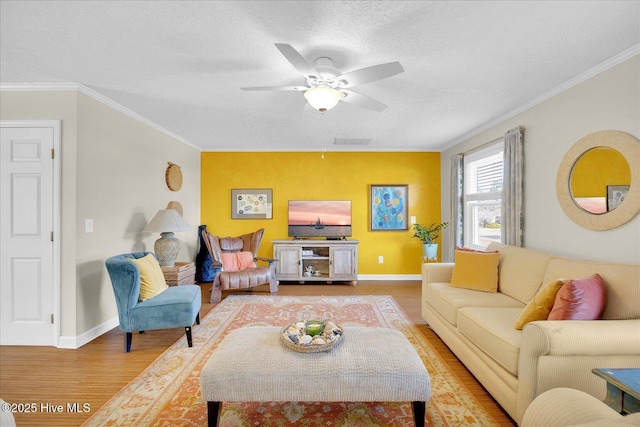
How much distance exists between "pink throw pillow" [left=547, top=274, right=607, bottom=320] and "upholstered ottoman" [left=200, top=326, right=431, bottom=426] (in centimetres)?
96

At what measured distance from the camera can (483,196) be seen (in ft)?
13.6

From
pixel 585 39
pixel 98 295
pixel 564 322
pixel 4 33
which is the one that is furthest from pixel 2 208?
pixel 585 39

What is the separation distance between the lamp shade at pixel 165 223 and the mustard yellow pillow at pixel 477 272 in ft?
11.1

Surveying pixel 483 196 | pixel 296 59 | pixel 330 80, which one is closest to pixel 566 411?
pixel 296 59

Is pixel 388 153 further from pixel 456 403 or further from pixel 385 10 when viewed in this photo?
pixel 456 403

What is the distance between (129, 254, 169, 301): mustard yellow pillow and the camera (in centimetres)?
276

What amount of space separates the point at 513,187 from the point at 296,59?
290cm

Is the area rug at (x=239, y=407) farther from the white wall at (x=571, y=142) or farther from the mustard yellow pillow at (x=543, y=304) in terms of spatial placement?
the white wall at (x=571, y=142)

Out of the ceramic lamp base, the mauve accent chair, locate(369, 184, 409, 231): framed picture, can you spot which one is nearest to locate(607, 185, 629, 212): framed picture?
locate(369, 184, 409, 231): framed picture

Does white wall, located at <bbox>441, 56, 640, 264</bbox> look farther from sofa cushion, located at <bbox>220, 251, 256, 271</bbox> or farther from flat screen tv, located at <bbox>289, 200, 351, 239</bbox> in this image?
sofa cushion, located at <bbox>220, 251, 256, 271</bbox>

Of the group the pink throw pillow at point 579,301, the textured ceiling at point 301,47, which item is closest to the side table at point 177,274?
the textured ceiling at point 301,47

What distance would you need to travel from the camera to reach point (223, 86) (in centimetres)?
275

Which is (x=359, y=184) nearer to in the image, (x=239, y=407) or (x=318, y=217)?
(x=318, y=217)

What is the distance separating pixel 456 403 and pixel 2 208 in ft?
14.2
